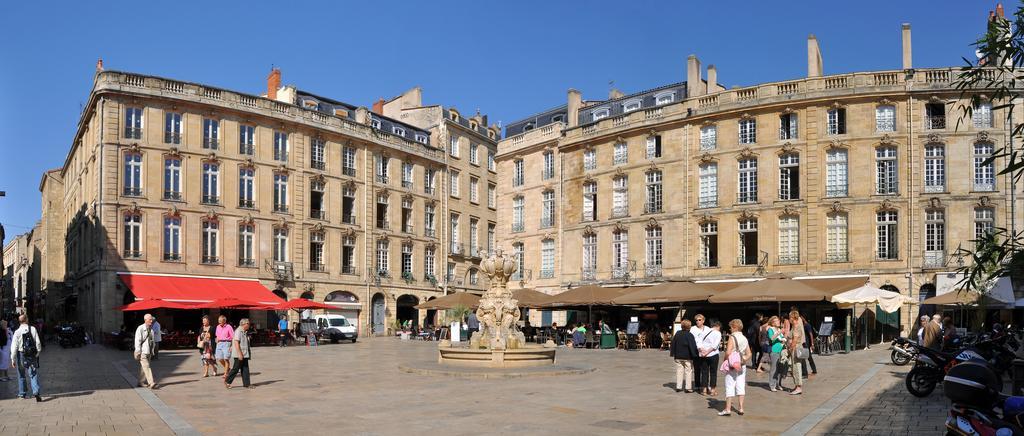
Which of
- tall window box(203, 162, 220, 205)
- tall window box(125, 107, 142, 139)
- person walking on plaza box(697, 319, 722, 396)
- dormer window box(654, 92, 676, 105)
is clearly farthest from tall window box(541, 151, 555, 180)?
person walking on plaza box(697, 319, 722, 396)

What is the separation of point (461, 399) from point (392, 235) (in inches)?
1366

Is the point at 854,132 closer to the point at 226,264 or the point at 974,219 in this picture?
the point at 974,219

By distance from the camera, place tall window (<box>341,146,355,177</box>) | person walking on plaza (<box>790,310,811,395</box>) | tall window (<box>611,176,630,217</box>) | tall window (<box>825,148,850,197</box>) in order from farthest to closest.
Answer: tall window (<box>341,146,355,177</box>) < tall window (<box>611,176,630,217</box>) < tall window (<box>825,148,850,197</box>) < person walking on plaza (<box>790,310,811,395</box>)

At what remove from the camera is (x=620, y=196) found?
129ft

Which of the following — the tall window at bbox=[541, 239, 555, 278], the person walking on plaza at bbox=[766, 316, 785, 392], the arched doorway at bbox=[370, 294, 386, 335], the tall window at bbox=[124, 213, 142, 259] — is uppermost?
the tall window at bbox=[124, 213, 142, 259]

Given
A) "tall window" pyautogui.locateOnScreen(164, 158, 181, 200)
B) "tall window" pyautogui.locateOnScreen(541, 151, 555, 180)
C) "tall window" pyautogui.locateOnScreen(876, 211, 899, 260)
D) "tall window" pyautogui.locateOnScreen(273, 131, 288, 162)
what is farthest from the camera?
"tall window" pyautogui.locateOnScreen(541, 151, 555, 180)

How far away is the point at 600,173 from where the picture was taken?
40281 mm

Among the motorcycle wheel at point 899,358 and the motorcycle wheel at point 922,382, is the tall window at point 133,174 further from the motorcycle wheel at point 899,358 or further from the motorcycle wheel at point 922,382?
the motorcycle wheel at point 922,382

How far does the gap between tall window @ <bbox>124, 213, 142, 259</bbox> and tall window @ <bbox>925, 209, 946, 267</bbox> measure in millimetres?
31730

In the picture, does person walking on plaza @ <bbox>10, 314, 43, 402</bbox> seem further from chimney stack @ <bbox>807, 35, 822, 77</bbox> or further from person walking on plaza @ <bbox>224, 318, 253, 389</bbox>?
chimney stack @ <bbox>807, 35, 822, 77</bbox>

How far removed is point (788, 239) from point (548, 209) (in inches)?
492

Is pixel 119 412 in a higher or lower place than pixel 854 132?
lower

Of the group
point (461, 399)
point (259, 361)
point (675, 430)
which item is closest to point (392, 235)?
point (259, 361)

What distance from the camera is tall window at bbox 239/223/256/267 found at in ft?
134
